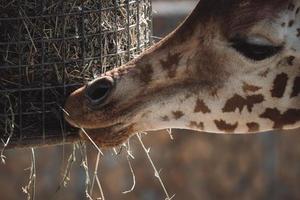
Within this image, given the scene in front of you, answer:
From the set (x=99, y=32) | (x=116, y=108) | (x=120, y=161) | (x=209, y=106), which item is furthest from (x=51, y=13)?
(x=120, y=161)

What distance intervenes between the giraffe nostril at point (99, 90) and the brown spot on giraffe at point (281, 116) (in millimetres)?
553

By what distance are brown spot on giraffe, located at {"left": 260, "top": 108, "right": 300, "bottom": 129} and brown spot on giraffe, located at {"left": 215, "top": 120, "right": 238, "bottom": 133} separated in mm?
114

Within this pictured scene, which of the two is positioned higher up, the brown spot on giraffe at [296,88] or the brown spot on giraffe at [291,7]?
the brown spot on giraffe at [291,7]

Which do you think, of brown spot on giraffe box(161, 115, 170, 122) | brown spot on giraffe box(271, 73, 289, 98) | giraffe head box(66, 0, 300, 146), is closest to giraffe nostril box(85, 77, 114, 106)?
giraffe head box(66, 0, 300, 146)

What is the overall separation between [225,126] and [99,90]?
1.55ft

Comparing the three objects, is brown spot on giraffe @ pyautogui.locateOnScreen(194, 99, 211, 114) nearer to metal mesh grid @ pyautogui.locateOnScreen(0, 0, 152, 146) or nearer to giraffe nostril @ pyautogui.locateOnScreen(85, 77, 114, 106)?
giraffe nostril @ pyautogui.locateOnScreen(85, 77, 114, 106)

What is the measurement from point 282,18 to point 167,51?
18.1 inches

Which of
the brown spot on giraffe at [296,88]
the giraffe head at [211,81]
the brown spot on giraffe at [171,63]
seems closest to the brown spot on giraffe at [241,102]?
the giraffe head at [211,81]

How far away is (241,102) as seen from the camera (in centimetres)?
309

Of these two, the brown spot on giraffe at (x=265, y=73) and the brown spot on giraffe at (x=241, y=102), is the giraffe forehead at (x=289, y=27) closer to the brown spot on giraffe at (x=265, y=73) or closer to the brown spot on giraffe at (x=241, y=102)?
the brown spot on giraffe at (x=265, y=73)

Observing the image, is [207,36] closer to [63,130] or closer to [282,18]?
[282,18]

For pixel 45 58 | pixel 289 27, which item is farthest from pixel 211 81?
pixel 45 58

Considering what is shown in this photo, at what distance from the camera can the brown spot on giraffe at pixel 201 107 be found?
3127mm

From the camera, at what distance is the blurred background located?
23.0 feet
